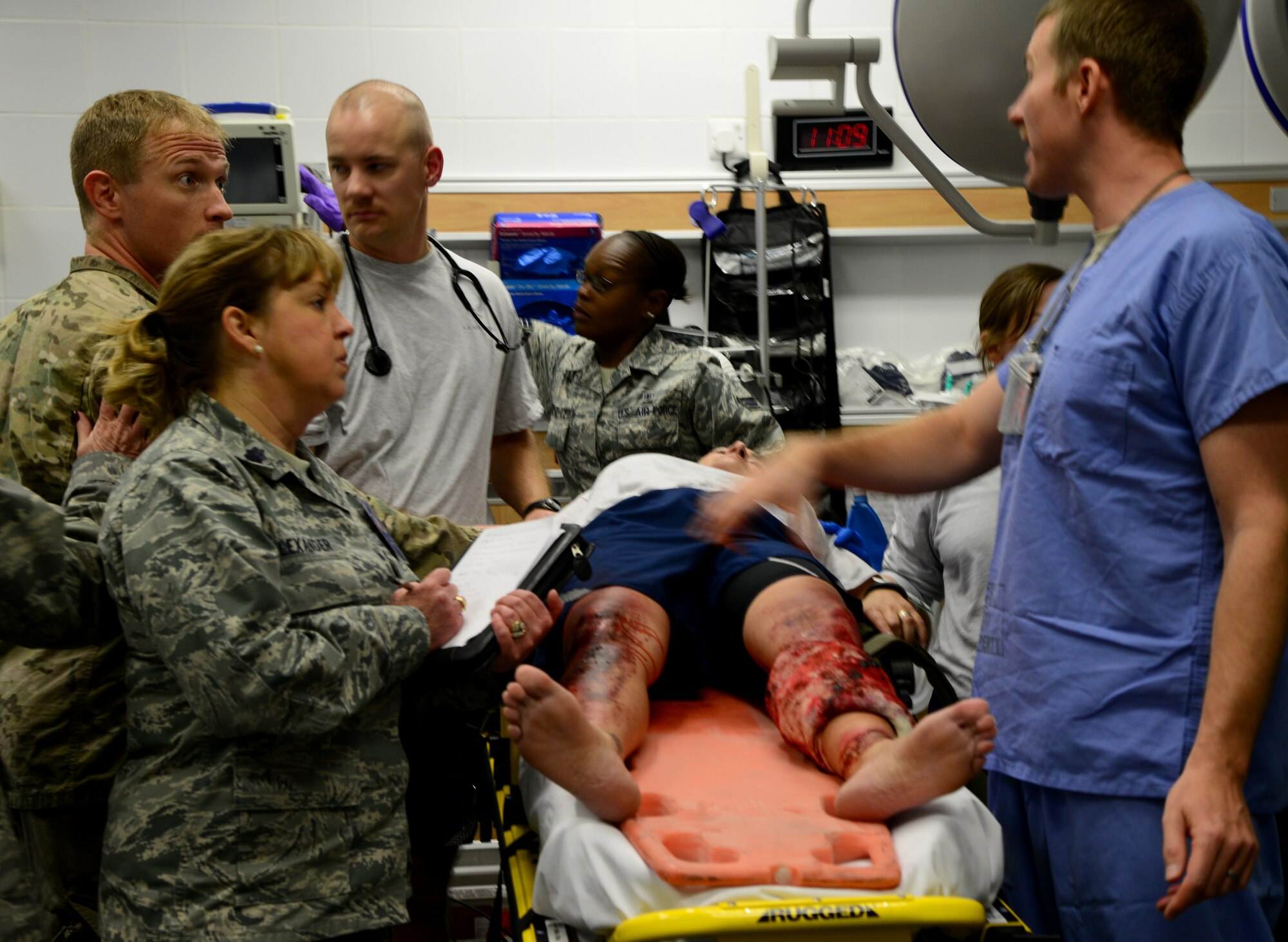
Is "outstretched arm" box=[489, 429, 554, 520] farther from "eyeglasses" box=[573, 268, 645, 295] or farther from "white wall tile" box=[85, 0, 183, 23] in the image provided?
"white wall tile" box=[85, 0, 183, 23]

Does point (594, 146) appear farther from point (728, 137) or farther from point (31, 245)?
point (31, 245)

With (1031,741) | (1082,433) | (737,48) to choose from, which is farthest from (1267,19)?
(737,48)

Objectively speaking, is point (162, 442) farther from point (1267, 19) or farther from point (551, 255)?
point (551, 255)

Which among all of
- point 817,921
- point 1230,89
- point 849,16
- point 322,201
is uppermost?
point 849,16

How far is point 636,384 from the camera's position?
8.93ft

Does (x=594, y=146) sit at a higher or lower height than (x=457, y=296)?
higher

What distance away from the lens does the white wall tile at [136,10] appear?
4.40 metres

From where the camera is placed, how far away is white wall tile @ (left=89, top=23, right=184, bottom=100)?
4.41 meters

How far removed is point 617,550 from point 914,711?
699 millimetres

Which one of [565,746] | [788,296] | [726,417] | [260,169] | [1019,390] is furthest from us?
[788,296]

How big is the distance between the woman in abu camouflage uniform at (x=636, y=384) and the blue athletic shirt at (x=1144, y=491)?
1.32 meters

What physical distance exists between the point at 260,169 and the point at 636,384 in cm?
167

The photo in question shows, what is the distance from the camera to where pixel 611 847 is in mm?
1193

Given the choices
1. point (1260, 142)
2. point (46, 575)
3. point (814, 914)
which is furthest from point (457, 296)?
point (1260, 142)
